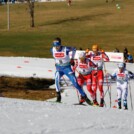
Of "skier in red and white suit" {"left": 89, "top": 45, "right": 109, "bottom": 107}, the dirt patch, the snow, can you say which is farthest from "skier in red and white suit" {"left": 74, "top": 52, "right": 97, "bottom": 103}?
the snow

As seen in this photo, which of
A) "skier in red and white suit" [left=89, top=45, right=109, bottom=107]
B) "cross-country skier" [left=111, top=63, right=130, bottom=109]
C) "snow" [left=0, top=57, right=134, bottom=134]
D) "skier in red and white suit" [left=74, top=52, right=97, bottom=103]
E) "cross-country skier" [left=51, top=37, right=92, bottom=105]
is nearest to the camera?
"snow" [left=0, top=57, right=134, bottom=134]

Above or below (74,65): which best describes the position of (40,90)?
below

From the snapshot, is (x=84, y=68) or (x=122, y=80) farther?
(x=122, y=80)

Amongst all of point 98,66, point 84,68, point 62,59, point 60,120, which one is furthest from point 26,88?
point 60,120

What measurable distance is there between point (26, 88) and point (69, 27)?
48.0 metres

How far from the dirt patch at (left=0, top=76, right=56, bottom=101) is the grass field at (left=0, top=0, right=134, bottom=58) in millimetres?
Result: 19266

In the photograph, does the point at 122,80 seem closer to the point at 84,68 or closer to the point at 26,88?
the point at 84,68

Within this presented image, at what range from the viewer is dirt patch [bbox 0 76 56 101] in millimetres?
21141

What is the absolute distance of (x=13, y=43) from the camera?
55.8 m

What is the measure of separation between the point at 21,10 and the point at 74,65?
7786 centimetres

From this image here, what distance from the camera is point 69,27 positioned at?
7138 cm

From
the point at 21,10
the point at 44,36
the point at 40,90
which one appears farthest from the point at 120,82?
the point at 21,10

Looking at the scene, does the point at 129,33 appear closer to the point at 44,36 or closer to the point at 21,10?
the point at 44,36

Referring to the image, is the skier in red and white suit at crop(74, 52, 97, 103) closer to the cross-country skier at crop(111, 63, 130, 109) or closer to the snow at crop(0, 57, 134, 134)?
the cross-country skier at crop(111, 63, 130, 109)
